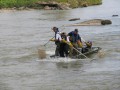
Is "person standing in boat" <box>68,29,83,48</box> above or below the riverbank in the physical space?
above

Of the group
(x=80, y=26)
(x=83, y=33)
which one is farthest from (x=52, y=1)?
(x=83, y=33)

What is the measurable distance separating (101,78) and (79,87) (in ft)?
5.27

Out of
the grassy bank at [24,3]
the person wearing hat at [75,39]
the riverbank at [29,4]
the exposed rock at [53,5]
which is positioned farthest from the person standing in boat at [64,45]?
the grassy bank at [24,3]

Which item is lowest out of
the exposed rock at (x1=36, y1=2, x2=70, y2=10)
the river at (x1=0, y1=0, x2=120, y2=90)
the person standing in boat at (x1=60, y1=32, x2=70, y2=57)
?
the exposed rock at (x1=36, y1=2, x2=70, y2=10)

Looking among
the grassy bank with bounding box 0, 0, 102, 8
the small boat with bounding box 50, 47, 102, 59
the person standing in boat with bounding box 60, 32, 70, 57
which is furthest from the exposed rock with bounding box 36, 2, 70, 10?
the person standing in boat with bounding box 60, 32, 70, 57

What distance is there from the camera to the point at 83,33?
37781 millimetres

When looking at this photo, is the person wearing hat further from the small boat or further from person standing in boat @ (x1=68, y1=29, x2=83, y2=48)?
the small boat

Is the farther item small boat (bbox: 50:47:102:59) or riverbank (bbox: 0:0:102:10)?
riverbank (bbox: 0:0:102:10)

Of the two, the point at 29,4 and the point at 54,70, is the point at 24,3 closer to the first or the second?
the point at 29,4

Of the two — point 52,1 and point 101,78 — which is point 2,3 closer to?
point 52,1

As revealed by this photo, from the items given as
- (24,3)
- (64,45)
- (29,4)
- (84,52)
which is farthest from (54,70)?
(24,3)

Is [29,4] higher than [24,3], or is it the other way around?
[24,3]

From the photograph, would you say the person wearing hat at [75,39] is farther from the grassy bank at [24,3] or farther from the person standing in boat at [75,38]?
the grassy bank at [24,3]

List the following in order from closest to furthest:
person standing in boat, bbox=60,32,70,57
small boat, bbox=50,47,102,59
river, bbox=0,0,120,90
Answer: river, bbox=0,0,120,90 → person standing in boat, bbox=60,32,70,57 → small boat, bbox=50,47,102,59
